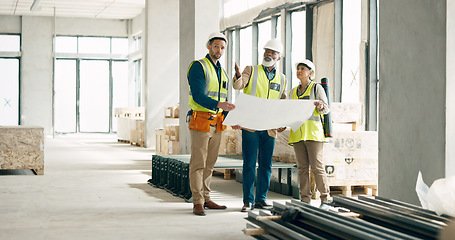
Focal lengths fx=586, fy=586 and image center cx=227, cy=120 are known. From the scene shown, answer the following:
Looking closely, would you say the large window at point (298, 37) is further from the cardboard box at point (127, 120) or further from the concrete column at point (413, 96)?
the concrete column at point (413, 96)

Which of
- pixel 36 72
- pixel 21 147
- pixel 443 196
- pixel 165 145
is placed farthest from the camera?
pixel 36 72

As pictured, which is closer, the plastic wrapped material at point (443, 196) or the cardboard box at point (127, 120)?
the plastic wrapped material at point (443, 196)

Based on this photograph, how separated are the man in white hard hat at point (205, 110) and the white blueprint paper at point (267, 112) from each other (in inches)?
12.7

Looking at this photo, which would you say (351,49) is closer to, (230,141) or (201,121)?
(230,141)

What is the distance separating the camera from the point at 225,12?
20312mm

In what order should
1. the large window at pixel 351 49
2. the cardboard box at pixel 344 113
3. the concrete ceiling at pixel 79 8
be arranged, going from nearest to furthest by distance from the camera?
the cardboard box at pixel 344 113, the large window at pixel 351 49, the concrete ceiling at pixel 79 8

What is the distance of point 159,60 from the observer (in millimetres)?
20047

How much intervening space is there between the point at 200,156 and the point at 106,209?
1.43 meters

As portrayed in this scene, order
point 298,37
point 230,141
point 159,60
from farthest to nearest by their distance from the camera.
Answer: point 159,60, point 298,37, point 230,141

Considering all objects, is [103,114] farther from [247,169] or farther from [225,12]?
[247,169]

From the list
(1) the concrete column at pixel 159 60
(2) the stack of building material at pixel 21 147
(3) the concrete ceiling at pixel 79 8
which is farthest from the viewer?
(3) the concrete ceiling at pixel 79 8

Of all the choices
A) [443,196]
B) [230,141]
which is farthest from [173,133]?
[443,196]

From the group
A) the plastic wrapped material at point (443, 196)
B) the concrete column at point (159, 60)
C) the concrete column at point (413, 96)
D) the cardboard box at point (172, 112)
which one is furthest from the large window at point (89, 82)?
the plastic wrapped material at point (443, 196)

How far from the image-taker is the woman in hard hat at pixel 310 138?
261 inches
